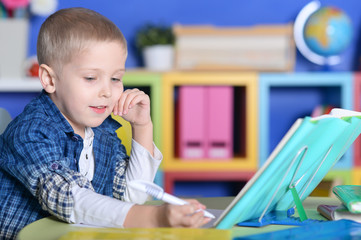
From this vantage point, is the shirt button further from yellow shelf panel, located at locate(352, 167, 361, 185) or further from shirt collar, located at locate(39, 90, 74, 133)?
yellow shelf panel, located at locate(352, 167, 361, 185)

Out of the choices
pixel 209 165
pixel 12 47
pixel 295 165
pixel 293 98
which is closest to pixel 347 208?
pixel 295 165

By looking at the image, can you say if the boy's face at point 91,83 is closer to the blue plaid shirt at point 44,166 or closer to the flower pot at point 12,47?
the blue plaid shirt at point 44,166

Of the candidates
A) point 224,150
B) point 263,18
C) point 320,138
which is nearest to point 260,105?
point 224,150

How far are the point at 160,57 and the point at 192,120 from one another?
332 mm

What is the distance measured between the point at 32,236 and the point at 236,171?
1.83 meters

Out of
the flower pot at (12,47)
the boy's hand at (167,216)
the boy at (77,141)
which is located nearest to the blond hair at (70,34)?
the boy at (77,141)

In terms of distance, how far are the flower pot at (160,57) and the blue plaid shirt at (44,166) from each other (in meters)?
1.36

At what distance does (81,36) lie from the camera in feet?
3.50

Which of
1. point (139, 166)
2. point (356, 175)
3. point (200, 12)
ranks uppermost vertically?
point (200, 12)

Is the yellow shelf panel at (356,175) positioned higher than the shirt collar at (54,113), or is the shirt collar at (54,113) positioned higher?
the shirt collar at (54,113)

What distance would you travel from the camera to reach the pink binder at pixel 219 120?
255cm

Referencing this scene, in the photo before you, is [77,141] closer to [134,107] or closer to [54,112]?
[54,112]

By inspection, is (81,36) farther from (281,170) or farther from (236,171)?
(236,171)

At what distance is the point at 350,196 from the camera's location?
86cm
